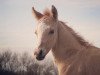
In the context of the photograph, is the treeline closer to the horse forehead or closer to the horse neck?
the horse neck

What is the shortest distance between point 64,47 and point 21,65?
2.51m

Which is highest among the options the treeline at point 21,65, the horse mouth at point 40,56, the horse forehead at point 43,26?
the horse forehead at point 43,26

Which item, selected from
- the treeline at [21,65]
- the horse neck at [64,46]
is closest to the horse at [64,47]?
the horse neck at [64,46]

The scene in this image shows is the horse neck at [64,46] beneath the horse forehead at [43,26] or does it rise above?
beneath

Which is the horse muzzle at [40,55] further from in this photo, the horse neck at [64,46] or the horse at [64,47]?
the horse neck at [64,46]

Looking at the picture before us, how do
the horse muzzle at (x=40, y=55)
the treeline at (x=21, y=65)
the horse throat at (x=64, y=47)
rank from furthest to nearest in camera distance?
the treeline at (x=21, y=65)
the horse throat at (x=64, y=47)
the horse muzzle at (x=40, y=55)

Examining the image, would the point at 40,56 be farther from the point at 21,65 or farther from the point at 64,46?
the point at 21,65

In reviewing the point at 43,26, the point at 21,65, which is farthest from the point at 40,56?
the point at 21,65

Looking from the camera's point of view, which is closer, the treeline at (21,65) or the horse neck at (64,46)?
the horse neck at (64,46)

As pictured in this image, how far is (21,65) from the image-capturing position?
4734 millimetres

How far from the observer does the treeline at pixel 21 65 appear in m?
4.34

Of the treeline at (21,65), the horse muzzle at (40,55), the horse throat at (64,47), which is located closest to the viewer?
the horse muzzle at (40,55)

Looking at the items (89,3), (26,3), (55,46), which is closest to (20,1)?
(26,3)

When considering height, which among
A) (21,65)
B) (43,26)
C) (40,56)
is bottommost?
(21,65)
